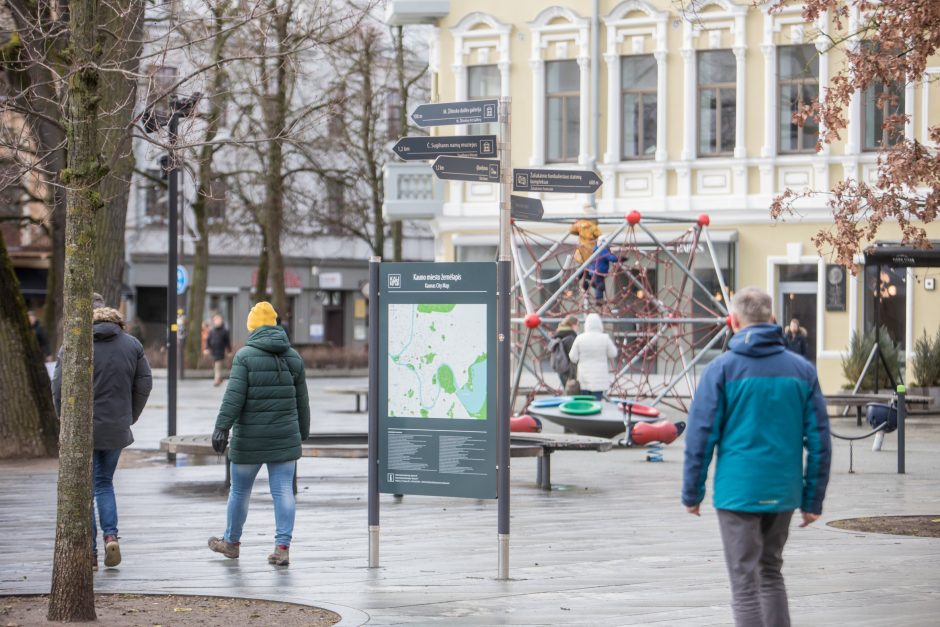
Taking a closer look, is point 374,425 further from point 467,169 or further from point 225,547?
point 467,169

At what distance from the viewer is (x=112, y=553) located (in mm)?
10594

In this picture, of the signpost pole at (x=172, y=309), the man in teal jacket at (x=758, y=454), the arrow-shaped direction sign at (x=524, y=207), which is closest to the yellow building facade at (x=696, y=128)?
the signpost pole at (x=172, y=309)

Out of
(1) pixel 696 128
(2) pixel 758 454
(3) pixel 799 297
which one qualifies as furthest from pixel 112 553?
(1) pixel 696 128

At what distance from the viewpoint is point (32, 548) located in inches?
454

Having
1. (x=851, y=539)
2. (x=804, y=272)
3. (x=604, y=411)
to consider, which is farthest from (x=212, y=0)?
(x=804, y=272)

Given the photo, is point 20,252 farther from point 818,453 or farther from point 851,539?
point 818,453

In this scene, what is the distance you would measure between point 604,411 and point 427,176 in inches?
705

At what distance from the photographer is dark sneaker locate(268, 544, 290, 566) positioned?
10.6 metres

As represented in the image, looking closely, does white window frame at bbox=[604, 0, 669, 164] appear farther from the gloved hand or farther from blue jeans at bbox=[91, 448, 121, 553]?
blue jeans at bbox=[91, 448, 121, 553]

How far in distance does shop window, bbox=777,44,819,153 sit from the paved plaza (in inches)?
746

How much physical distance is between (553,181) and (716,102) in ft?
82.0

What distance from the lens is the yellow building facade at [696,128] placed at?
115 ft

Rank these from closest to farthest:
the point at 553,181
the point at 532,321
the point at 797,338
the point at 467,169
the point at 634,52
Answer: the point at 467,169
the point at 553,181
the point at 532,321
the point at 797,338
the point at 634,52

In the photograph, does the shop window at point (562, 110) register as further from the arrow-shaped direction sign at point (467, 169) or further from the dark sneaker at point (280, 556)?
the dark sneaker at point (280, 556)
